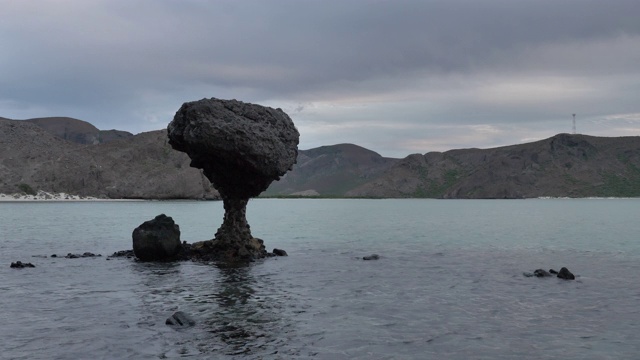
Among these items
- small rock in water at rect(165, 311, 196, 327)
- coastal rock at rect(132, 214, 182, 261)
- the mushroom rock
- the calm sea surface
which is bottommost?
the calm sea surface

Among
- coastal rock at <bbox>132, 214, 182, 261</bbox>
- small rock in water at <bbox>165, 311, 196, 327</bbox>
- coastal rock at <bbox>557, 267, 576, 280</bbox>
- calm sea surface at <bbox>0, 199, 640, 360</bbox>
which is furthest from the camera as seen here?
coastal rock at <bbox>132, 214, 182, 261</bbox>

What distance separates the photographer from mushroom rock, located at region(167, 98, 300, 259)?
3841cm

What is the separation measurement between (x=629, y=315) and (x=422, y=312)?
8542 millimetres

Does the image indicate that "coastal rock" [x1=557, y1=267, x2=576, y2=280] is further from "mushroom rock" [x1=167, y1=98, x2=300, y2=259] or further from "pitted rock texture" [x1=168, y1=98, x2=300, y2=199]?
"pitted rock texture" [x1=168, y1=98, x2=300, y2=199]

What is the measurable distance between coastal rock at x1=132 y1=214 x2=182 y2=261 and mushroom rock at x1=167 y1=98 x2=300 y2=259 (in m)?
2.48

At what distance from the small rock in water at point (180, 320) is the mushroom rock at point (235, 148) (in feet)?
63.2

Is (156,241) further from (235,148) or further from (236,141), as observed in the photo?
(236,141)

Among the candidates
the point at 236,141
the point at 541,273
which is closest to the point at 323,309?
the point at 541,273

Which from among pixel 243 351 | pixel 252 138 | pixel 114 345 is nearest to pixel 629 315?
pixel 243 351

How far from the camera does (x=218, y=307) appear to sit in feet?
79.0

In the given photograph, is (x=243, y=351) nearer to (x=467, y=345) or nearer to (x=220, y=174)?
(x=467, y=345)

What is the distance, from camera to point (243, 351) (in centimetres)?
1731

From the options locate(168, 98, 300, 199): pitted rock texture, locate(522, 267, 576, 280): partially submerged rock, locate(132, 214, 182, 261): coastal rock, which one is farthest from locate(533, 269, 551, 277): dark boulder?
locate(132, 214, 182, 261): coastal rock

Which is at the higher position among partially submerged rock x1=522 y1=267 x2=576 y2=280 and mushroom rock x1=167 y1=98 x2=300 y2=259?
mushroom rock x1=167 y1=98 x2=300 y2=259
